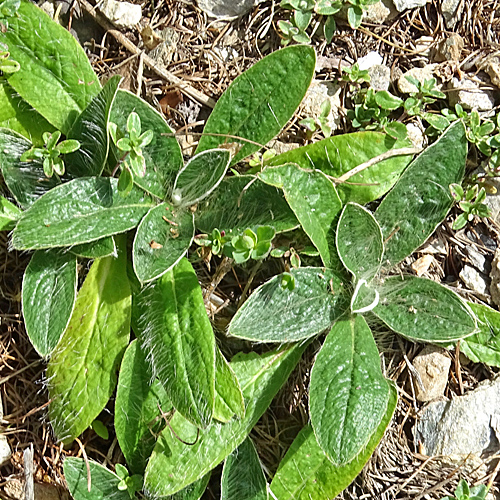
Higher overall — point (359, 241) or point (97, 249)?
point (97, 249)

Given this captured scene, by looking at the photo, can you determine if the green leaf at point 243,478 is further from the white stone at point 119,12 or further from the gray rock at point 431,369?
the white stone at point 119,12

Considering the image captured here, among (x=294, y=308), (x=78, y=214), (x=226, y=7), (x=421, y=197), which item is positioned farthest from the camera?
(x=226, y=7)

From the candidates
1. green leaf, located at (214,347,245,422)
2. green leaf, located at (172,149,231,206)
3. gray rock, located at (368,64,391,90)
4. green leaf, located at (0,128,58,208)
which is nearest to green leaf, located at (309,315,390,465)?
green leaf, located at (214,347,245,422)

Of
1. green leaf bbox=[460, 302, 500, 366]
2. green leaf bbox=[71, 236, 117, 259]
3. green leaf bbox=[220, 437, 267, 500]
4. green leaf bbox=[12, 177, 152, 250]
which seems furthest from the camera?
green leaf bbox=[460, 302, 500, 366]

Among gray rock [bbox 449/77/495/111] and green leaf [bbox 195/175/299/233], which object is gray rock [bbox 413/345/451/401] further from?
gray rock [bbox 449/77/495/111]

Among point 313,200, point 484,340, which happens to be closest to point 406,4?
point 313,200

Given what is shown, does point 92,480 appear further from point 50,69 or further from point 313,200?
point 50,69

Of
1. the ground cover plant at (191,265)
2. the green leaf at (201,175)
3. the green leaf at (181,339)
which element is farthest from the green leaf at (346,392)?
the green leaf at (201,175)

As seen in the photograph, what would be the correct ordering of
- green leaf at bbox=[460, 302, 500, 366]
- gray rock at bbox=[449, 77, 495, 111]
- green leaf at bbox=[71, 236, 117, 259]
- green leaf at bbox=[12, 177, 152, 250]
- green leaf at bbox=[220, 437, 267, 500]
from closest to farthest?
green leaf at bbox=[12, 177, 152, 250] < green leaf at bbox=[71, 236, 117, 259] < green leaf at bbox=[220, 437, 267, 500] < green leaf at bbox=[460, 302, 500, 366] < gray rock at bbox=[449, 77, 495, 111]
